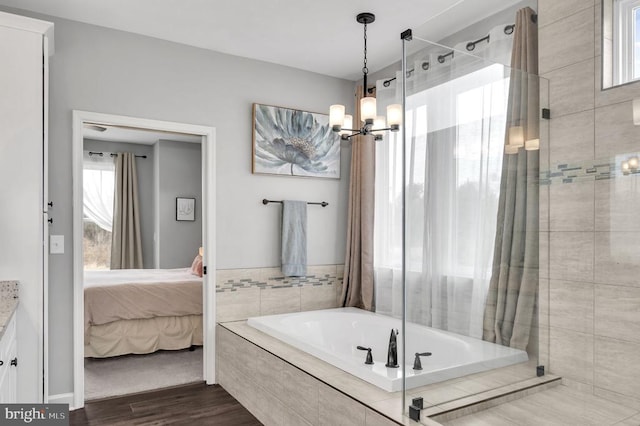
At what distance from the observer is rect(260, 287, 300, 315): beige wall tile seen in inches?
158

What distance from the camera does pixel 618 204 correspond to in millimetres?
1651

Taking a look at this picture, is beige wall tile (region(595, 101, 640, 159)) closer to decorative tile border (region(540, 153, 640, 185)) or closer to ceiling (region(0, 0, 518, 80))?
decorative tile border (region(540, 153, 640, 185))

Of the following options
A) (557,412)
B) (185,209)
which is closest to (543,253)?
(557,412)

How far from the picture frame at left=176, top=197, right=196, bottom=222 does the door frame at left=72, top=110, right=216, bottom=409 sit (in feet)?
12.8

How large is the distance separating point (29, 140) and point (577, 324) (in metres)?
2.85

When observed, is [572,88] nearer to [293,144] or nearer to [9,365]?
[293,144]

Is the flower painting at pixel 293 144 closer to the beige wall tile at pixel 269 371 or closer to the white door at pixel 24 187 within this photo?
the beige wall tile at pixel 269 371

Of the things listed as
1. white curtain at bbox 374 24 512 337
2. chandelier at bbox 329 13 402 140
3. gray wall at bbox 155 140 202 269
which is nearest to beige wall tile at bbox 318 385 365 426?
white curtain at bbox 374 24 512 337

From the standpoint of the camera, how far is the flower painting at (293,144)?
3.99 m

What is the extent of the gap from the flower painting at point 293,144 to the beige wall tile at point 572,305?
8.65 ft

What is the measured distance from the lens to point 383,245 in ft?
13.3

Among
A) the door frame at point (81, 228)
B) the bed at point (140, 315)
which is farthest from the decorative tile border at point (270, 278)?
the bed at point (140, 315)

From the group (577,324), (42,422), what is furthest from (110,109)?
(577,324)

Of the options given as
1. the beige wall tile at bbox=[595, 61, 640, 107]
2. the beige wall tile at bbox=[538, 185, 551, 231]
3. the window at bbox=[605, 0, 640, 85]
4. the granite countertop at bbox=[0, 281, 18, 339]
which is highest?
the window at bbox=[605, 0, 640, 85]
